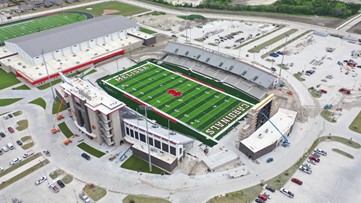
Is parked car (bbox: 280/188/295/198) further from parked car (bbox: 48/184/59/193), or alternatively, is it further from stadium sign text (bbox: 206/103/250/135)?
parked car (bbox: 48/184/59/193)

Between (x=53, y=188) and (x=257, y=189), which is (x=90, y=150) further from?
(x=257, y=189)

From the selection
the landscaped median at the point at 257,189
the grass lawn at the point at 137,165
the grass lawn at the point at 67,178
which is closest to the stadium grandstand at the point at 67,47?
the grass lawn at the point at 67,178

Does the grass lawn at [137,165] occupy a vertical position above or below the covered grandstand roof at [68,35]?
below

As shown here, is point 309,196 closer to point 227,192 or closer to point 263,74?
point 227,192

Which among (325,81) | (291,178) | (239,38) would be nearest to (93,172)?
(291,178)

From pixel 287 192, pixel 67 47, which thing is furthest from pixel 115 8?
pixel 287 192

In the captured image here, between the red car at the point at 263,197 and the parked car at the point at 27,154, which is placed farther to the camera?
the parked car at the point at 27,154

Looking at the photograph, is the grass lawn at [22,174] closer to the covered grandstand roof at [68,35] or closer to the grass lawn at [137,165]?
the grass lawn at [137,165]
